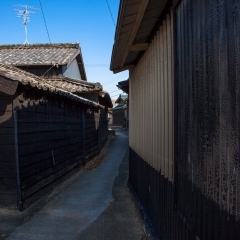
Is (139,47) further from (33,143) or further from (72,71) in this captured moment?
(72,71)

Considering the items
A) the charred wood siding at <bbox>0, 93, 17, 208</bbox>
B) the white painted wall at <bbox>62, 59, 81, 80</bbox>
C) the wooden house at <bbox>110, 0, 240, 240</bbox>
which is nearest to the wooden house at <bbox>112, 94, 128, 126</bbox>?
the white painted wall at <bbox>62, 59, 81, 80</bbox>

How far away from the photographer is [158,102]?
4320 mm

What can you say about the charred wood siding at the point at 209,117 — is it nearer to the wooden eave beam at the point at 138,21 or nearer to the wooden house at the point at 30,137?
the wooden eave beam at the point at 138,21

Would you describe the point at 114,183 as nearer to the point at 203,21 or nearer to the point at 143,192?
the point at 143,192

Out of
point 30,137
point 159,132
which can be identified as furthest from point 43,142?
point 159,132

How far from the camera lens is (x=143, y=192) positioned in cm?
581

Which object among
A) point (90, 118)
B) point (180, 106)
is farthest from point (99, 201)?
point (90, 118)

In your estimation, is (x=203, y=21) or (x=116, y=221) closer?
(x=203, y=21)

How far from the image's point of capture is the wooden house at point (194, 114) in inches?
67.3

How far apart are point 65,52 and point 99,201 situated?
1408cm

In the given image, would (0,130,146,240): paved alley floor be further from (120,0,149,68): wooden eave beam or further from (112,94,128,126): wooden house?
(112,94,128,126): wooden house

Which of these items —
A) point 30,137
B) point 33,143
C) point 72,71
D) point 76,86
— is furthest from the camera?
point 72,71

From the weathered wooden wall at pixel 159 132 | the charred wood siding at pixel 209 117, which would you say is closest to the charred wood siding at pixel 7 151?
the weathered wooden wall at pixel 159 132

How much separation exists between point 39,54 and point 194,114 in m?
17.7
